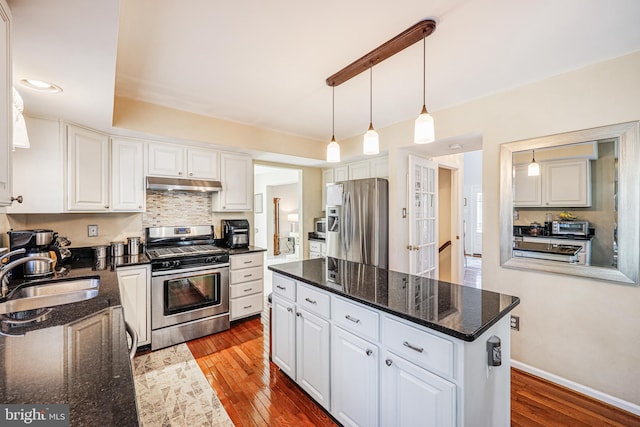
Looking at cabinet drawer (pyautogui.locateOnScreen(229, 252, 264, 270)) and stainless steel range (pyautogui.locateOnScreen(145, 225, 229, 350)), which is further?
cabinet drawer (pyautogui.locateOnScreen(229, 252, 264, 270))

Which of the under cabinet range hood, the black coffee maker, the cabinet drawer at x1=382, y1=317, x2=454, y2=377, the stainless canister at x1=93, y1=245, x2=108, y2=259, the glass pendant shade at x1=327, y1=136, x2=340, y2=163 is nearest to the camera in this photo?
the cabinet drawer at x1=382, y1=317, x2=454, y2=377

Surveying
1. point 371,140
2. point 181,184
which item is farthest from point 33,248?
point 371,140

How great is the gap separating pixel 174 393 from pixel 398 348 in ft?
5.90

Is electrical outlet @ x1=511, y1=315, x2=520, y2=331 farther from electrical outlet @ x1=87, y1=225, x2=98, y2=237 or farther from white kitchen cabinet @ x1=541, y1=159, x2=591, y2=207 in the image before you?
electrical outlet @ x1=87, y1=225, x2=98, y2=237

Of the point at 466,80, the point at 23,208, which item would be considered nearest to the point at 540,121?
the point at 466,80

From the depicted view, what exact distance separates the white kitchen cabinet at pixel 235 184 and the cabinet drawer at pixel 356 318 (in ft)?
7.58

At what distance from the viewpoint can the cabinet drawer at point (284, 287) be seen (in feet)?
6.79

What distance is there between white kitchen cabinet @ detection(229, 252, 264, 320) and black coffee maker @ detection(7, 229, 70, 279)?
1532 mm

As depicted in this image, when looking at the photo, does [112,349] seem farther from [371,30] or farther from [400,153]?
[400,153]

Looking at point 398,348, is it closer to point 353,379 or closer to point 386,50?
point 353,379

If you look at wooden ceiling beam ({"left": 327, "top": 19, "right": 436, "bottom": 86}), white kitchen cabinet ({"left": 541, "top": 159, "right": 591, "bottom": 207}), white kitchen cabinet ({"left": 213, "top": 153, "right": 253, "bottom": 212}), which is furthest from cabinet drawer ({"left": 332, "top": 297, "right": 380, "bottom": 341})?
white kitchen cabinet ({"left": 213, "top": 153, "right": 253, "bottom": 212})

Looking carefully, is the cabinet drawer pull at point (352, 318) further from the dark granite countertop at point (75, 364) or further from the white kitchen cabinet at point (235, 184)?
the white kitchen cabinet at point (235, 184)

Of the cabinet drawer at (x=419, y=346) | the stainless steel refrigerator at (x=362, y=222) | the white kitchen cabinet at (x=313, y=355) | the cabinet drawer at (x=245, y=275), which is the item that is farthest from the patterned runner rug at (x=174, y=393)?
the stainless steel refrigerator at (x=362, y=222)

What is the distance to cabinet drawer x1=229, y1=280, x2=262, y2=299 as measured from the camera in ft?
10.6
